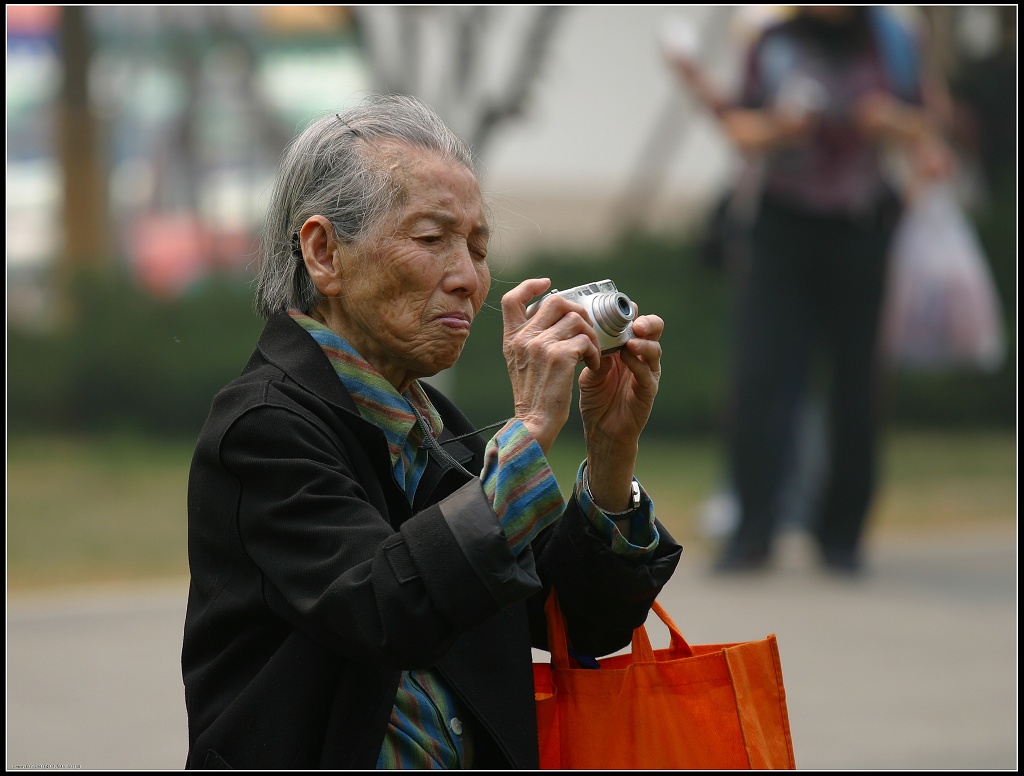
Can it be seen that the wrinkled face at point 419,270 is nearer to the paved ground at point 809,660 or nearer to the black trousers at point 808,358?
the paved ground at point 809,660

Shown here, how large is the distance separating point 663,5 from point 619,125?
1183 millimetres

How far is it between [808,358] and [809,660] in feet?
8.07

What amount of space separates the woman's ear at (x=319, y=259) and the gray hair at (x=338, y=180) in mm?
20

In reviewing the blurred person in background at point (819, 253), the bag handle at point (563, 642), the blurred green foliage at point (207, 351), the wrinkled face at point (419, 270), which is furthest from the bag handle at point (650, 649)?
the blurred green foliage at point (207, 351)

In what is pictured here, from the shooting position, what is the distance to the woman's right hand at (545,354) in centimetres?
175

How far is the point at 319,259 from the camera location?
6.51 ft

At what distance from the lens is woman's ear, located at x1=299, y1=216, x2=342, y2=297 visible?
77.6 inches

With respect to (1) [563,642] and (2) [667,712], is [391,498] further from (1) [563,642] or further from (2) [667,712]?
(2) [667,712]

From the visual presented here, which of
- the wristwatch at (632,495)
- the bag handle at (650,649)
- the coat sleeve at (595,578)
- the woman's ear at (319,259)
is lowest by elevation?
the bag handle at (650,649)

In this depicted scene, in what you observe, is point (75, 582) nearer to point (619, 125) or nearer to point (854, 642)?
point (854, 642)

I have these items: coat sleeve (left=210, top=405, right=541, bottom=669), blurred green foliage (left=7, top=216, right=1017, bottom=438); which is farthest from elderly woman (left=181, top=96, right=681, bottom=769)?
blurred green foliage (left=7, top=216, right=1017, bottom=438)

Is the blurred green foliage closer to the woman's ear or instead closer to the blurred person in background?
the blurred person in background

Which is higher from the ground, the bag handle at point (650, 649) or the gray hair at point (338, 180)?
the gray hair at point (338, 180)

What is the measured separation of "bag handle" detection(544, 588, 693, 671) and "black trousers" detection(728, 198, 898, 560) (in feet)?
17.4
